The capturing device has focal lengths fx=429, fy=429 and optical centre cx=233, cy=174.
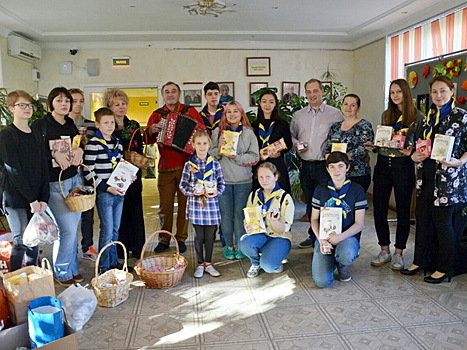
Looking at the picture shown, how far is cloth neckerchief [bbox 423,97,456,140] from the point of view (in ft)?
10.2

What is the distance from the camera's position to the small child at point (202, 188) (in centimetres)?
338

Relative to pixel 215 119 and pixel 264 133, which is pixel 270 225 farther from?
pixel 215 119

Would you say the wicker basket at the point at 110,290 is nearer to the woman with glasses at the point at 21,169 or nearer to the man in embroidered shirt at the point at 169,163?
the woman with glasses at the point at 21,169

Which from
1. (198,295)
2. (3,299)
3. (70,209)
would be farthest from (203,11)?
(3,299)

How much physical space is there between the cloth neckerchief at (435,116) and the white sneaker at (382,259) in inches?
43.5

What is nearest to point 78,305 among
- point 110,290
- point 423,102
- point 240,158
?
point 110,290

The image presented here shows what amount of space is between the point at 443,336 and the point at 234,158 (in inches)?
78.0

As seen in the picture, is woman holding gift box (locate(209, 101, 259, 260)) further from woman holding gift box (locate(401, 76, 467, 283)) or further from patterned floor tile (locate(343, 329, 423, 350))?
patterned floor tile (locate(343, 329, 423, 350))

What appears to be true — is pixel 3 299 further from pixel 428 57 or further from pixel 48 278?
pixel 428 57

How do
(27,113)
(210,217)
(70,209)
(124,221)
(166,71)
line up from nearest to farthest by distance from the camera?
(27,113)
(70,209)
(210,217)
(124,221)
(166,71)

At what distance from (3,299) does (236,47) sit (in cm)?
610

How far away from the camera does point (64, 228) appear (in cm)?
314

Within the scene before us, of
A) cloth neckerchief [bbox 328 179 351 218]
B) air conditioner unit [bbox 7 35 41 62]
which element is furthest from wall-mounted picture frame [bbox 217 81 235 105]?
cloth neckerchief [bbox 328 179 351 218]

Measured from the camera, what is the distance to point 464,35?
493cm
